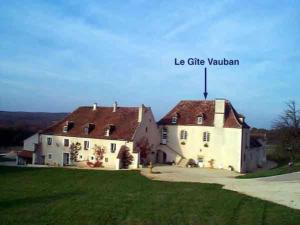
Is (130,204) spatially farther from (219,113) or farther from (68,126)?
(68,126)

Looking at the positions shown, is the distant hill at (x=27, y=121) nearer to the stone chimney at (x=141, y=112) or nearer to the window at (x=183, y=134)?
the stone chimney at (x=141, y=112)

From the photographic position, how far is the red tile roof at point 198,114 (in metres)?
46.7

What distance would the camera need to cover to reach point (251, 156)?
49688mm

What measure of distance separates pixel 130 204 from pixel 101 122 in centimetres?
2799

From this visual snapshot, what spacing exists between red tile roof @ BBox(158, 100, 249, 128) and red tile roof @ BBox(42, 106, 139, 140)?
14.6 feet

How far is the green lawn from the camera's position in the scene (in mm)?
19062

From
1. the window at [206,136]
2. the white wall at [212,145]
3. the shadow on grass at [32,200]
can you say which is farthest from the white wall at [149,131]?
the shadow on grass at [32,200]

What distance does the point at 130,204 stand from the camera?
22.3 meters

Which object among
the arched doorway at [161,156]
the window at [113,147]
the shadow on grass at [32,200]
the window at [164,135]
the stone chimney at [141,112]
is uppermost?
the stone chimney at [141,112]

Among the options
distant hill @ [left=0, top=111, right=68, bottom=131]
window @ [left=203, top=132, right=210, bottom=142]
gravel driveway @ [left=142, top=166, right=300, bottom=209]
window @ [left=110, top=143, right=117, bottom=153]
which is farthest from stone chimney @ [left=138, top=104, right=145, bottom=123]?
distant hill @ [left=0, top=111, right=68, bottom=131]

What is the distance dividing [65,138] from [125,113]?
728 centimetres

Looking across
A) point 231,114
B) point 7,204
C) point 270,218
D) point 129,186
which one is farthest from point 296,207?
point 231,114

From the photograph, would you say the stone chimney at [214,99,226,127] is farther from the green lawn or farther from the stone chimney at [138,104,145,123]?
the green lawn

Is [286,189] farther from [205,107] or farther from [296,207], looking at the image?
[205,107]
